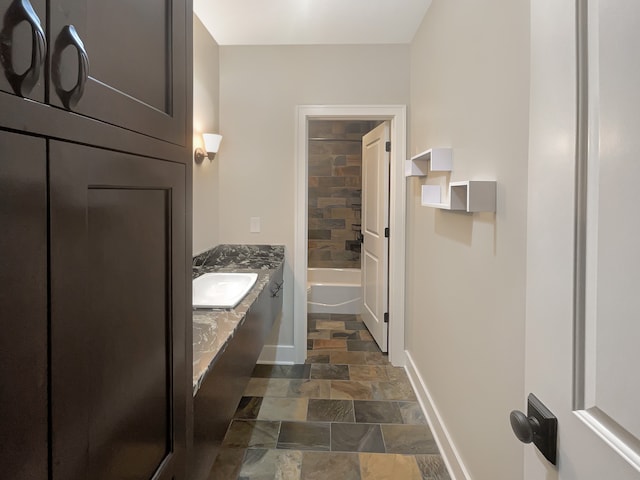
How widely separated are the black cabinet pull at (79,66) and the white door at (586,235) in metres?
0.68

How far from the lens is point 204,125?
2830 mm

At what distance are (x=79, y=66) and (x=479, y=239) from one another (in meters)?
1.52

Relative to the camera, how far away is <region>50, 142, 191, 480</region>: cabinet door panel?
537 mm

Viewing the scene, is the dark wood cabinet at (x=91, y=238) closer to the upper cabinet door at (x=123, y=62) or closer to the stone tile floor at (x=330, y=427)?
the upper cabinet door at (x=123, y=62)

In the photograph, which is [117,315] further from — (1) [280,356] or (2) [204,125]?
(1) [280,356]

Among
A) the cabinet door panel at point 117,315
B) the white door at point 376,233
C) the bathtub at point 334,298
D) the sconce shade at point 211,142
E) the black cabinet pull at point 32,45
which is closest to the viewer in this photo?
the black cabinet pull at point 32,45

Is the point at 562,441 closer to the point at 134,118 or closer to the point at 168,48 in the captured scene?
the point at 134,118

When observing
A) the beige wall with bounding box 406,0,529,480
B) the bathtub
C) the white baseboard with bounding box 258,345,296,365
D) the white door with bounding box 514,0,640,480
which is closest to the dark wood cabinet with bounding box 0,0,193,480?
the white door with bounding box 514,0,640,480

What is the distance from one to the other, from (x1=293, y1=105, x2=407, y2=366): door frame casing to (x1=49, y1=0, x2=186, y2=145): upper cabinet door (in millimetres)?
2177

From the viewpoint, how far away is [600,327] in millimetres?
513

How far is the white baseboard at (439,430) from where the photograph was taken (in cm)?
187

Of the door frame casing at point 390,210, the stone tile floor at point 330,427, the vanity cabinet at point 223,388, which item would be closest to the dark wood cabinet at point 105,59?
the vanity cabinet at point 223,388

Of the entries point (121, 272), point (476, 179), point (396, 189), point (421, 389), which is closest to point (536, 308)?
point (121, 272)

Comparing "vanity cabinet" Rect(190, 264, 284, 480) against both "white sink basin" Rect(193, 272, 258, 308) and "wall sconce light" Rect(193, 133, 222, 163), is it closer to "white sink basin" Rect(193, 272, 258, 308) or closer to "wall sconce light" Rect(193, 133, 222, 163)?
"white sink basin" Rect(193, 272, 258, 308)
